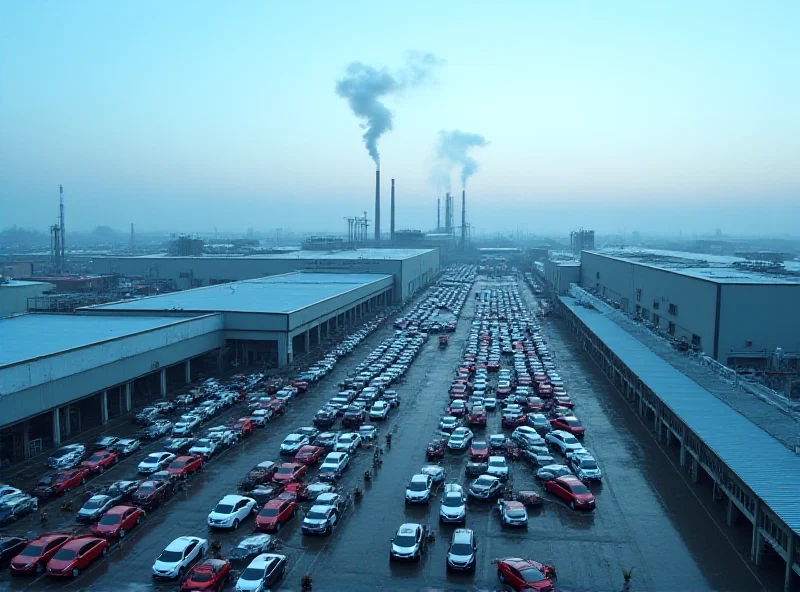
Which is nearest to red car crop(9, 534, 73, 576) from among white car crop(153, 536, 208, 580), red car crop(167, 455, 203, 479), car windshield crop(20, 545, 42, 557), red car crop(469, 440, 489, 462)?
car windshield crop(20, 545, 42, 557)

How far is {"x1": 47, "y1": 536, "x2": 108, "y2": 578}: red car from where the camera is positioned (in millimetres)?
5527

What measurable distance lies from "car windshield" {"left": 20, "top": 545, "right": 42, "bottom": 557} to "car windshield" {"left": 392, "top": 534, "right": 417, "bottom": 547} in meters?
3.08

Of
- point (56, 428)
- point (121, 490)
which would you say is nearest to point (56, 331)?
point (56, 428)

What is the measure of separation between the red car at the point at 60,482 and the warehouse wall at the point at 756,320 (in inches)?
432

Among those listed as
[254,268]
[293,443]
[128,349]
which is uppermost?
[254,268]

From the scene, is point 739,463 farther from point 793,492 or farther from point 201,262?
point 201,262

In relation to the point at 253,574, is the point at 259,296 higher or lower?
higher

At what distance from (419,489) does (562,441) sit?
105 inches

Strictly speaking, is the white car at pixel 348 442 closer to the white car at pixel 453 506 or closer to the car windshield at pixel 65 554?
the white car at pixel 453 506

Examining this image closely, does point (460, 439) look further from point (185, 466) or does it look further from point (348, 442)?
point (185, 466)

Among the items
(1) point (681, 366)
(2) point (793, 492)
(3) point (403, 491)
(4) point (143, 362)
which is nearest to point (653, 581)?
(2) point (793, 492)

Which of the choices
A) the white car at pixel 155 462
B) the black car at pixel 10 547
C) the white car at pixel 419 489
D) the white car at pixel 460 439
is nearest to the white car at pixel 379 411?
the white car at pixel 460 439

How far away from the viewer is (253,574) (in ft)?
17.7

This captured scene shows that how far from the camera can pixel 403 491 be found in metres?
7.65
